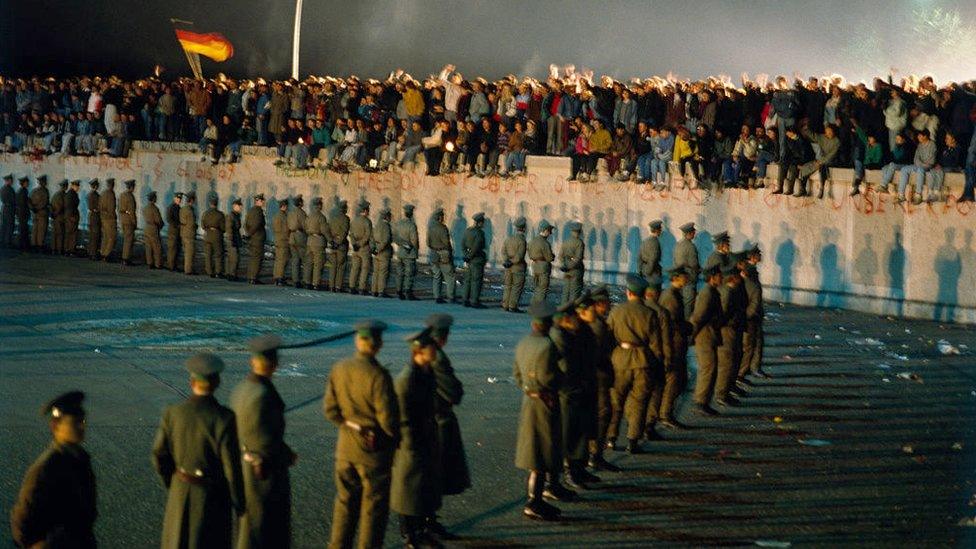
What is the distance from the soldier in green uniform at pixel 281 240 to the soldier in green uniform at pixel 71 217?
20.3 feet

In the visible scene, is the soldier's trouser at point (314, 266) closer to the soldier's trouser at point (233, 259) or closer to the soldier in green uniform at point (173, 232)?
the soldier's trouser at point (233, 259)

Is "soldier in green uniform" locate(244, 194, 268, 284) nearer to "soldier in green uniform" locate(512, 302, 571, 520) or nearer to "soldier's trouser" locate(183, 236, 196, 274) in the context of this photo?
"soldier's trouser" locate(183, 236, 196, 274)

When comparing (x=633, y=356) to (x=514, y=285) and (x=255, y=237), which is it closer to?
(x=514, y=285)

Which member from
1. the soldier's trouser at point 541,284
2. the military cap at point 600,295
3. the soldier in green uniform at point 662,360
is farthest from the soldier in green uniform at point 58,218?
the military cap at point 600,295

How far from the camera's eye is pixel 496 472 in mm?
13008

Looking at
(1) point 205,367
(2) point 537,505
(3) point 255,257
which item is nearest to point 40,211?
(3) point 255,257

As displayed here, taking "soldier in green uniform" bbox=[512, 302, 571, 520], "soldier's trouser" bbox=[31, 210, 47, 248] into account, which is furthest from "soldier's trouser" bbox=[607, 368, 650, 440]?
"soldier's trouser" bbox=[31, 210, 47, 248]

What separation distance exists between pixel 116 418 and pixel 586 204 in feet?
58.0

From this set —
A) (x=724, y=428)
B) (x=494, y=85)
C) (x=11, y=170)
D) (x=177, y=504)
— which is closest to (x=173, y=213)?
(x=494, y=85)

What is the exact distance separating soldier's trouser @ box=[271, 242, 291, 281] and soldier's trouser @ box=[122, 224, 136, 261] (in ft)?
13.5

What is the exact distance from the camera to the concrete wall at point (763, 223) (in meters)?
26.3

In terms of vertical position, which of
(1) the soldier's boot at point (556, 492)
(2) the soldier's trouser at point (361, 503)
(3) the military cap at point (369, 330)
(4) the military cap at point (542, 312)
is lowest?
(1) the soldier's boot at point (556, 492)

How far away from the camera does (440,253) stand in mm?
26828

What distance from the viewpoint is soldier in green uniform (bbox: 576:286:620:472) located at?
1298cm
